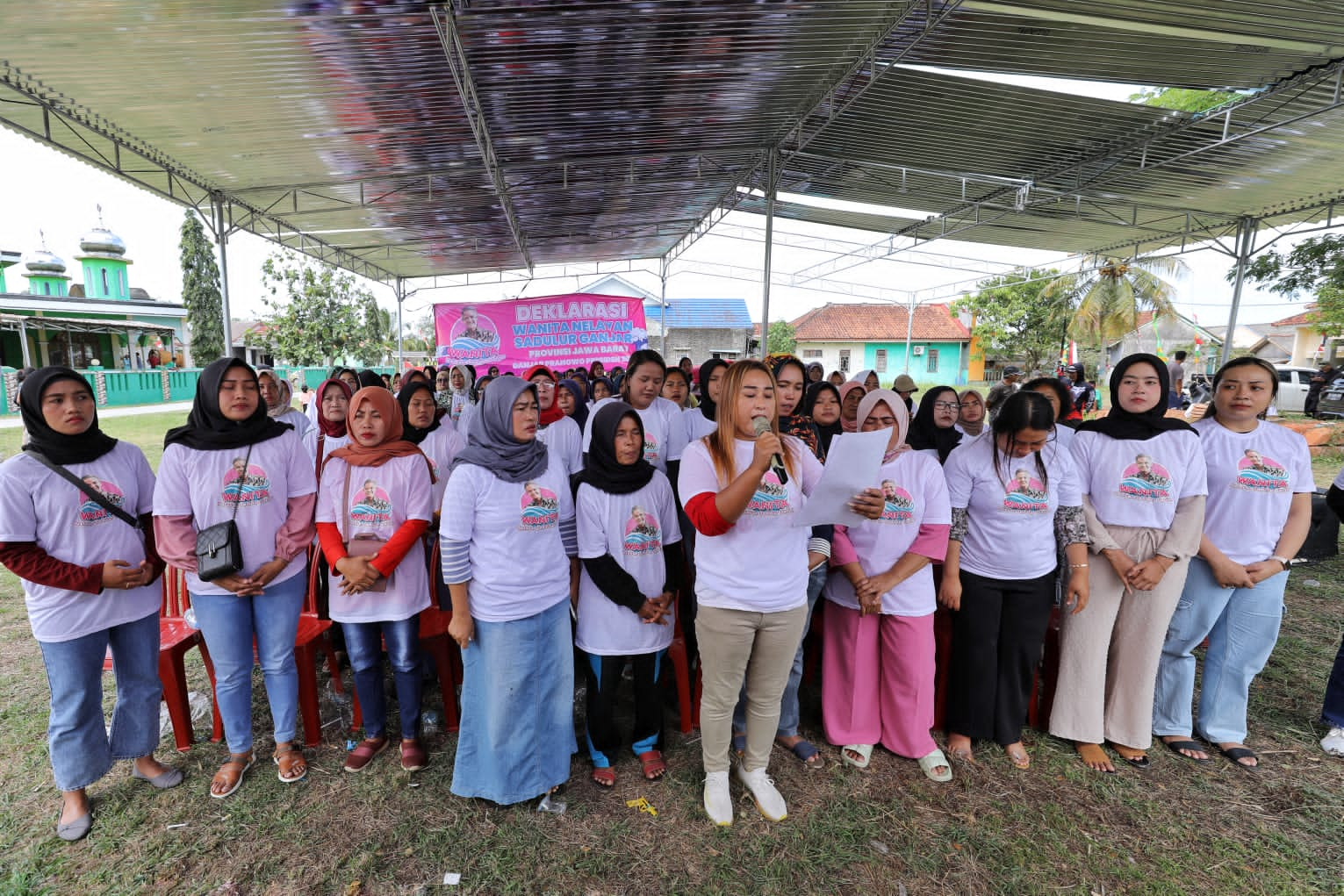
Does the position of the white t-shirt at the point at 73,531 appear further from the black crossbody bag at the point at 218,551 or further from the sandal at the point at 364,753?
the sandal at the point at 364,753

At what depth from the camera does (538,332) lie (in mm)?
11203

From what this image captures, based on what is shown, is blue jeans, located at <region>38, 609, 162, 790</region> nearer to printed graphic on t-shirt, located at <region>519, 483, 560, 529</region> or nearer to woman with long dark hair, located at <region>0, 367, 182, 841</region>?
woman with long dark hair, located at <region>0, 367, 182, 841</region>

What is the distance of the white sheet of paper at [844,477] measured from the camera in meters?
1.87

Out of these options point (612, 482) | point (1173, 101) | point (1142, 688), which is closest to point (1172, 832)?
point (1142, 688)

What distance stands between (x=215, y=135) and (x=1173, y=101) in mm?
17231

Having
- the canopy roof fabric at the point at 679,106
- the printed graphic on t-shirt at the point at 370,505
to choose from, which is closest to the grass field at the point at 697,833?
the printed graphic on t-shirt at the point at 370,505

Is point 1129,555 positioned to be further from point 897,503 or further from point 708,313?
point 708,313

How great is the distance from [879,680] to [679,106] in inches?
228

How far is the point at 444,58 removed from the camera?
479 cm

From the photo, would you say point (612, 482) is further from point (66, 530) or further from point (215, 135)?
point (215, 135)

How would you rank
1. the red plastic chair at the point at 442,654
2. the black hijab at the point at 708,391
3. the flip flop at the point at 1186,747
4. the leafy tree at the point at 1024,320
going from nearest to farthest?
the flip flop at the point at 1186,747 → the red plastic chair at the point at 442,654 → the black hijab at the point at 708,391 → the leafy tree at the point at 1024,320

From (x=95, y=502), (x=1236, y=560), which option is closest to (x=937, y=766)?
(x=1236, y=560)

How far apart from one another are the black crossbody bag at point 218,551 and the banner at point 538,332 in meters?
9.12

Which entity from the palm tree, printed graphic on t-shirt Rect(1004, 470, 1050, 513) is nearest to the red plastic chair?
printed graphic on t-shirt Rect(1004, 470, 1050, 513)
